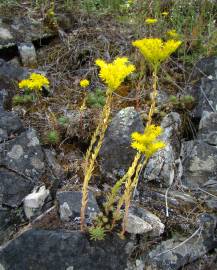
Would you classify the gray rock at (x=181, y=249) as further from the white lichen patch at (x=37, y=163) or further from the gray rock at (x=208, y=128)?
the white lichen patch at (x=37, y=163)

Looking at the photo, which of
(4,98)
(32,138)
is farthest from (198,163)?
(4,98)

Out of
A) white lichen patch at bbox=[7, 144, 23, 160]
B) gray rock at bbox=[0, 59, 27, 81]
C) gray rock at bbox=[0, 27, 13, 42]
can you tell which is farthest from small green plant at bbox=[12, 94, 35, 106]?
gray rock at bbox=[0, 27, 13, 42]

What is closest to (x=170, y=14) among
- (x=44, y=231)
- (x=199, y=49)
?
(x=199, y=49)

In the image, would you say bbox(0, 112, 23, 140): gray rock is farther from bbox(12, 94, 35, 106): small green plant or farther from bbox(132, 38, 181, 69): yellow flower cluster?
bbox(132, 38, 181, 69): yellow flower cluster

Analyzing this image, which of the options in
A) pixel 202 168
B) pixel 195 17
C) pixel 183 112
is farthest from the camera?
pixel 195 17

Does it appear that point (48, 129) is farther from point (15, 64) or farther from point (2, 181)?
point (15, 64)

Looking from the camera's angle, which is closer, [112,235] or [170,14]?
[112,235]

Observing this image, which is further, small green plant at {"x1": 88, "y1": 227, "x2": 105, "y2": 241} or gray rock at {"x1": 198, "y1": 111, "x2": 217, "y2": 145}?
gray rock at {"x1": 198, "y1": 111, "x2": 217, "y2": 145}
